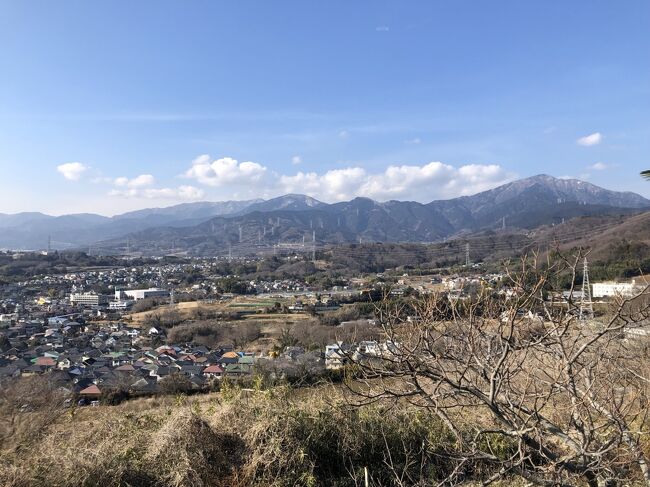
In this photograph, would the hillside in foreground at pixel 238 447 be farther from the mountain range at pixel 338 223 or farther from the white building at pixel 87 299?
the mountain range at pixel 338 223

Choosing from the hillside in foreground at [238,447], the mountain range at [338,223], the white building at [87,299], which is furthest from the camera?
the mountain range at [338,223]

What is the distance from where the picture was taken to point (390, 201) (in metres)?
149

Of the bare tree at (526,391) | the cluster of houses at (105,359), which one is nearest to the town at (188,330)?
the cluster of houses at (105,359)

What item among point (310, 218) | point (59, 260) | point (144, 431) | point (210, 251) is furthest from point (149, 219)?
point (144, 431)

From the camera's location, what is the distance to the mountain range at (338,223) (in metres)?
91.6

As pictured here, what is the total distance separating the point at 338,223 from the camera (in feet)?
416

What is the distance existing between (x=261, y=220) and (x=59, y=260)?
6087 cm

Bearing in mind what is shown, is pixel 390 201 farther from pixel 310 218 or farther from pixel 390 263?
pixel 390 263

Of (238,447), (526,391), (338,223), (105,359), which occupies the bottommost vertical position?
(105,359)

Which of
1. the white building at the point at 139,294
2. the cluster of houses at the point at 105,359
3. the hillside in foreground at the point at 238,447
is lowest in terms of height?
the white building at the point at 139,294

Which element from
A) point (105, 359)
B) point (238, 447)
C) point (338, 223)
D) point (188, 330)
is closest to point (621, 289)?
point (238, 447)

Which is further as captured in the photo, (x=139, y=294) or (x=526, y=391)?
(x=139, y=294)

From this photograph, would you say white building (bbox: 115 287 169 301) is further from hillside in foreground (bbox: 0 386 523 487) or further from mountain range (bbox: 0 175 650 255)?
mountain range (bbox: 0 175 650 255)

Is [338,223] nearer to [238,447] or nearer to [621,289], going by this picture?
[621,289]
